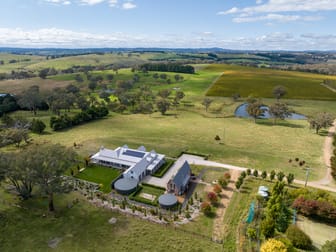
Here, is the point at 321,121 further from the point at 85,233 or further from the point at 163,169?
the point at 85,233

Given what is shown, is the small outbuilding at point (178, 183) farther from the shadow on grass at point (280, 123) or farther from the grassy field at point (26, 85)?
the grassy field at point (26, 85)

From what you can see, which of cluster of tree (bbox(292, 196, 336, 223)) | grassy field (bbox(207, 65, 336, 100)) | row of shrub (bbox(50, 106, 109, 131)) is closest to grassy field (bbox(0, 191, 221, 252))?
cluster of tree (bbox(292, 196, 336, 223))

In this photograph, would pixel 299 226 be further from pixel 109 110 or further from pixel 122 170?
pixel 109 110

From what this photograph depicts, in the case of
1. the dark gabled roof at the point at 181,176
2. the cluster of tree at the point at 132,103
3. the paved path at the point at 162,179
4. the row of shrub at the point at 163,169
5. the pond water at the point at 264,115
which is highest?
the cluster of tree at the point at 132,103

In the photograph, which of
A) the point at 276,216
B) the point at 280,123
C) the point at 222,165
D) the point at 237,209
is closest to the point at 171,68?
the point at 280,123

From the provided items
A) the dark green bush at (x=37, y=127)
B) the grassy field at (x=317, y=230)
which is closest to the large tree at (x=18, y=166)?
the dark green bush at (x=37, y=127)

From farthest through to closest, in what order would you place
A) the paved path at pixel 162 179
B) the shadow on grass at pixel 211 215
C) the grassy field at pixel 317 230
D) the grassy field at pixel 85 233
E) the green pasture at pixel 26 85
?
1. the green pasture at pixel 26 85
2. the paved path at pixel 162 179
3. the shadow on grass at pixel 211 215
4. the grassy field at pixel 317 230
5. the grassy field at pixel 85 233
